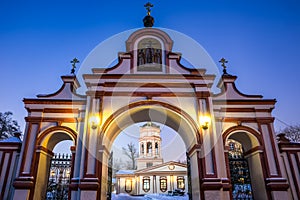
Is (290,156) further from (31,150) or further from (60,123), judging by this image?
(31,150)

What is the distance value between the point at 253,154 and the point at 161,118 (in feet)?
14.5

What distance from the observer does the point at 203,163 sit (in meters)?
8.92

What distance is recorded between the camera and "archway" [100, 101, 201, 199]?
940 centimetres

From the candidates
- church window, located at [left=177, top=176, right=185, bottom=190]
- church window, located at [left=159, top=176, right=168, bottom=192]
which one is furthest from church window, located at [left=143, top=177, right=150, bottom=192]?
church window, located at [left=177, top=176, right=185, bottom=190]

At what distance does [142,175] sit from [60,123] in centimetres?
2756

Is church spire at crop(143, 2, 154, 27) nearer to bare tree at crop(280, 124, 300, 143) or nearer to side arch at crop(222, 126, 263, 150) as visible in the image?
side arch at crop(222, 126, 263, 150)

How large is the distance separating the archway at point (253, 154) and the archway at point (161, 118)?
1.40 metres

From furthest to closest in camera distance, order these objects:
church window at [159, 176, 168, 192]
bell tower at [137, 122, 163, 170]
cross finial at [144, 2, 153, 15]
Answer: bell tower at [137, 122, 163, 170] → church window at [159, 176, 168, 192] → cross finial at [144, 2, 153, 15]

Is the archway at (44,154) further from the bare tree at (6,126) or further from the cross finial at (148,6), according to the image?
the bare tree at (6,126)

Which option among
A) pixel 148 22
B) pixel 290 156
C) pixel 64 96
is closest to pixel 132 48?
pixel 148 22

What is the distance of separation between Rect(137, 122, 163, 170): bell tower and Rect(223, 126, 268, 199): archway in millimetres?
27536

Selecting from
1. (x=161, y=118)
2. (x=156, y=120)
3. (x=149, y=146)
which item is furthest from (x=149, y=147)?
(x=161, y=118)

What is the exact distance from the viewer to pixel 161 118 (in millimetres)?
11109

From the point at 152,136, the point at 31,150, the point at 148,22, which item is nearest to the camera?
the point at 31,150
